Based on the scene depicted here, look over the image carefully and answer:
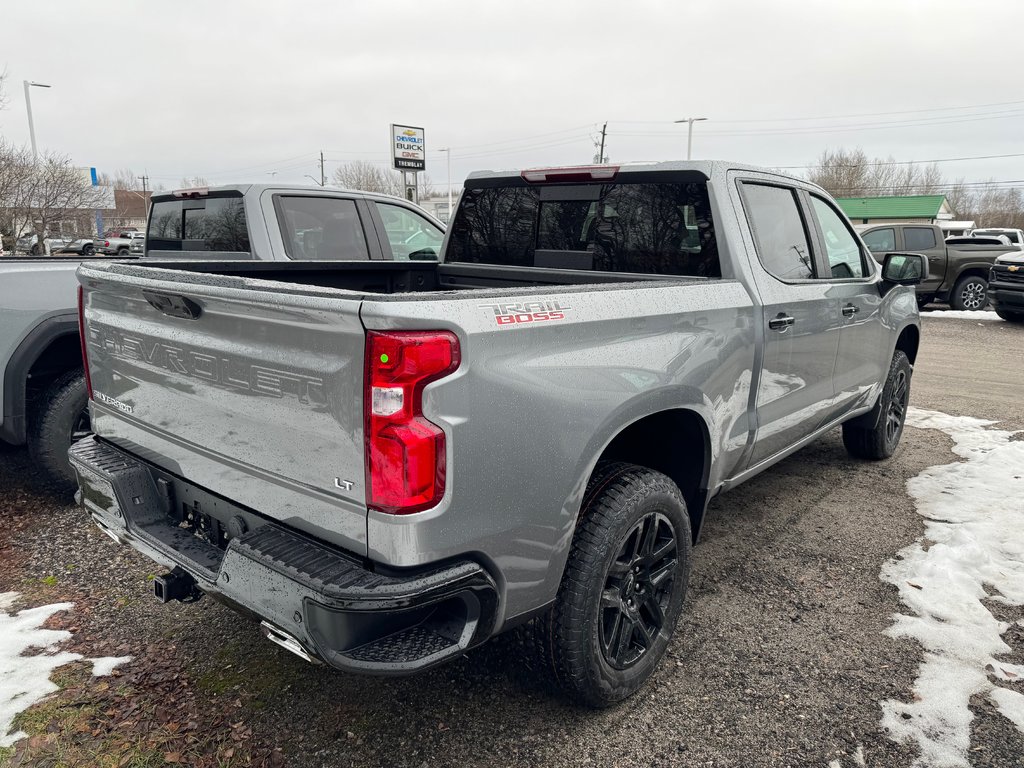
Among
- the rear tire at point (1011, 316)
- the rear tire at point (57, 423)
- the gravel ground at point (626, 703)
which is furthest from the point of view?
the rear tire at point (1011, 316)

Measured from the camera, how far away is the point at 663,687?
280cm

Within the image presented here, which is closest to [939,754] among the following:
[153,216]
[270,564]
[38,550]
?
[270,564]

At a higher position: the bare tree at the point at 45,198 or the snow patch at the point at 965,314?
the bare tree at the point at 45,198

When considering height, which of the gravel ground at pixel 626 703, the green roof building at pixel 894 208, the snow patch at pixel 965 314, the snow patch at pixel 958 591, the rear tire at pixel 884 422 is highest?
the green roof building at pixel 894 208

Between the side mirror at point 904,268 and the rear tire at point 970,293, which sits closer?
the side mirror at point 904,268

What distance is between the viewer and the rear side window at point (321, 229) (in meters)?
5.66

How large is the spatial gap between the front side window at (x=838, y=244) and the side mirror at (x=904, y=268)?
153 millimetres

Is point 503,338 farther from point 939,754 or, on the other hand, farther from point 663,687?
point 939,754

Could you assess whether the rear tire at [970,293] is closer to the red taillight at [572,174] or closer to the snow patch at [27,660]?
the red taillight at [572,174]

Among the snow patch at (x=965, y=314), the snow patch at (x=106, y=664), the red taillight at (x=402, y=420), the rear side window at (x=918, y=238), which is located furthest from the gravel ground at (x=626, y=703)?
the snow patch at (x=965, y=314)

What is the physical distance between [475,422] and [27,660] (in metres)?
2.32

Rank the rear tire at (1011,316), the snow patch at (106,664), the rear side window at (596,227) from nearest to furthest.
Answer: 1. the snow patch at (106,664)
2. the rear side window at (596,227)
3. the rear tire at (1011,316)

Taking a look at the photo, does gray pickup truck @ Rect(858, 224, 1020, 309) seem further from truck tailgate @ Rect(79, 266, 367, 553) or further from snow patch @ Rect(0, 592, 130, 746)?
snow patch @ Rect(0, 592, 130, 746)

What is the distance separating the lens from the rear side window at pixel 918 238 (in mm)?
13984
